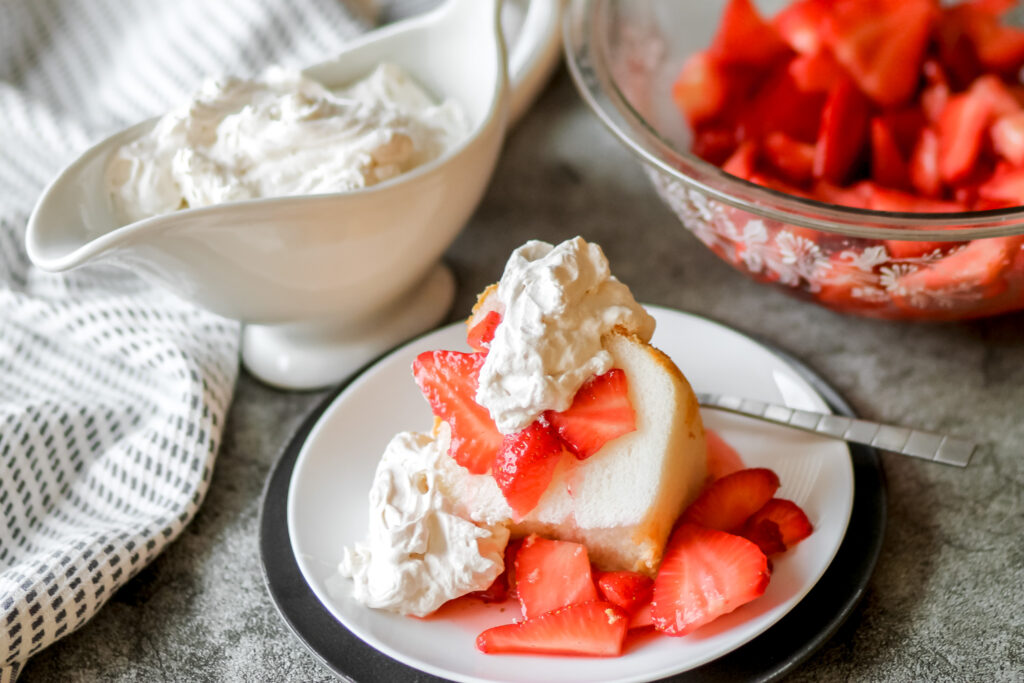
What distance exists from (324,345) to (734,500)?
1.92 feet

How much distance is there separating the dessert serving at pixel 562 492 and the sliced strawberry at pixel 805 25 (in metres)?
0.58

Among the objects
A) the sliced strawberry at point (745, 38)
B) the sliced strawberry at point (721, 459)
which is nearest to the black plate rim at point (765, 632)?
the sliced strawberry at point (721, 459)

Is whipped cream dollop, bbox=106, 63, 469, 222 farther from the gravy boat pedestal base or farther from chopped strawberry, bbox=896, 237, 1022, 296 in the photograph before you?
chopped strawberry, bbox=896, 237, 1022, 296

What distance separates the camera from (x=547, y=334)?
82 cm

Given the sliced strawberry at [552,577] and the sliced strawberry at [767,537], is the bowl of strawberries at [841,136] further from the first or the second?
the sliced strawberry at [552,577]

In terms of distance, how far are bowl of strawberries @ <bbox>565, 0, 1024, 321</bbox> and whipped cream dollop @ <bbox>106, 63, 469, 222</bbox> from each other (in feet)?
0.89

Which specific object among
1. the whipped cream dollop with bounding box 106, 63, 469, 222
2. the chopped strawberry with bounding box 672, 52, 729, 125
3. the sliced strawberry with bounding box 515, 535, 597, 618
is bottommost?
the sliced strawberry with bounding box 515, 535, 597, 618

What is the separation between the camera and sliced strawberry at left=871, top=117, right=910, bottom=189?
1188mm

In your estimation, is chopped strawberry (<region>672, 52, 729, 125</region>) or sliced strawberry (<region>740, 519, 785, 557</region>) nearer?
sliced strawberry (<region>740, 519, 785, 557</region>)

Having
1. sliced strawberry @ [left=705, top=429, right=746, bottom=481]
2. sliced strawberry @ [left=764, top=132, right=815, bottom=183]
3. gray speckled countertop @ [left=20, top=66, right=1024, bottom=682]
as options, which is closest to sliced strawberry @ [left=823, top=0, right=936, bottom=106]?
sliced strawberry @ [left=764, top=132, right=815, bottom=183]

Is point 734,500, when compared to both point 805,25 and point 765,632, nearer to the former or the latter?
point 765,632

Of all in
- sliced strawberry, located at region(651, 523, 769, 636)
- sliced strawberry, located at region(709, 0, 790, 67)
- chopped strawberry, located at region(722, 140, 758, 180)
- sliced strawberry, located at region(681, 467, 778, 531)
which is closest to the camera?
sliced strawberry, located at region(651, 523, 769, 636)

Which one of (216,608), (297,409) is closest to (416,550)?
(216,608)

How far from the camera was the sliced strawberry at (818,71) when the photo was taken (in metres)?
1.23
